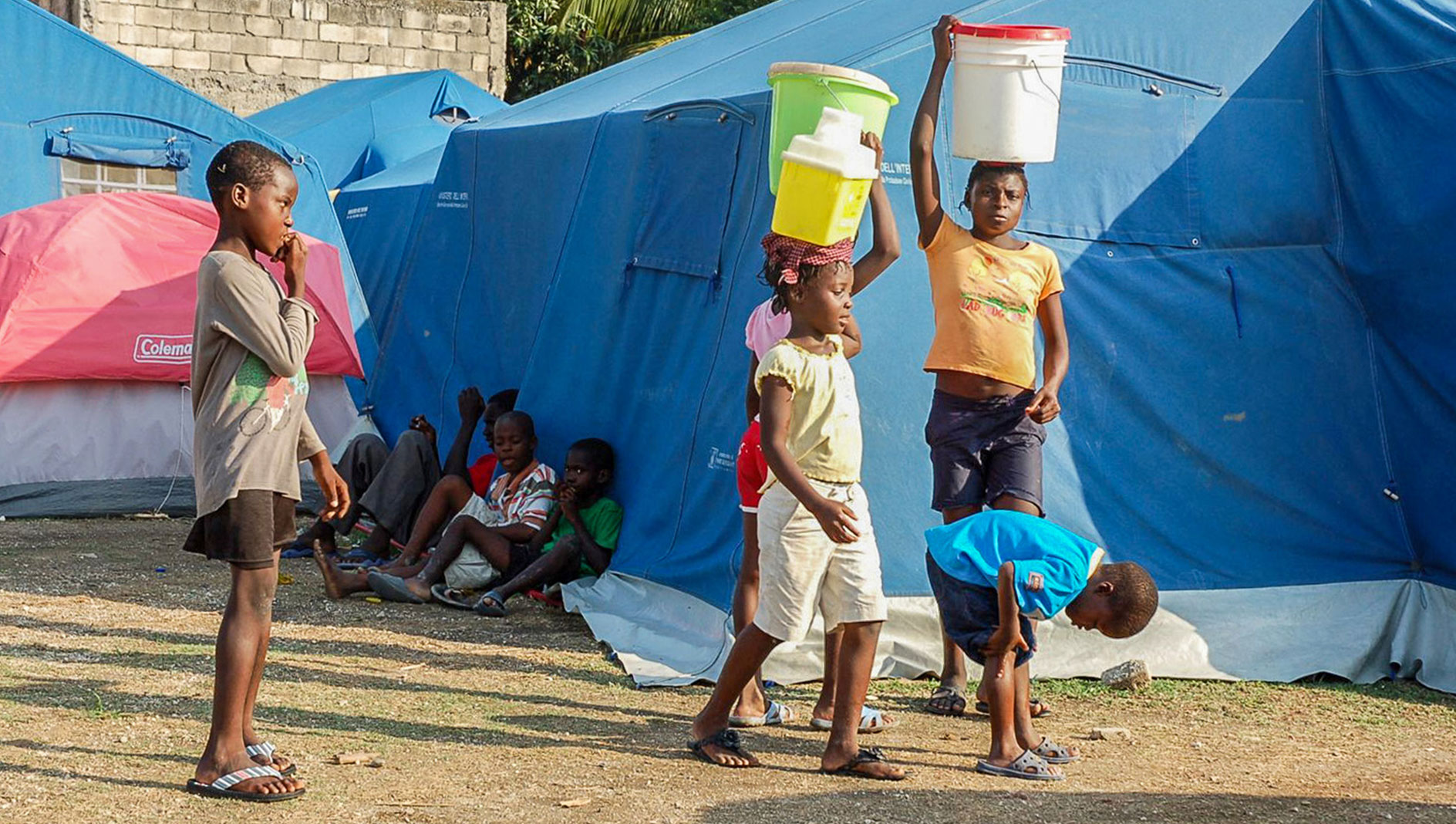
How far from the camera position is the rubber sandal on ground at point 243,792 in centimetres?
410

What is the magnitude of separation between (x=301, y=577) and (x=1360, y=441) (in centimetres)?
456

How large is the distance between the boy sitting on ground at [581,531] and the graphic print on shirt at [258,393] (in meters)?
2.79

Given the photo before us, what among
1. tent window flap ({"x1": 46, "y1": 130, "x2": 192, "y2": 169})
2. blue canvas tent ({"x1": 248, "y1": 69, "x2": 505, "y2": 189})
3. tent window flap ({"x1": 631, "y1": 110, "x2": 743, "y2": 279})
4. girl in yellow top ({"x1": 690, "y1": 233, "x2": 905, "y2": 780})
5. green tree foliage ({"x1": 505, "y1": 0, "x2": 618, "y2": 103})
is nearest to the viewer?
girl in yellow top ({"x1": 690, "y1": 233, "x2": 905, "y2": 780})

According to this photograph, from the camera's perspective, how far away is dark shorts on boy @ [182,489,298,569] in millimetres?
4094

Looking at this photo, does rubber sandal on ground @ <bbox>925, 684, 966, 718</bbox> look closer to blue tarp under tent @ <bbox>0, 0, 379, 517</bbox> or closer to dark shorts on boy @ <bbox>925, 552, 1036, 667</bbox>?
dark shorts on boy @ <bbox>925, 552, 1036, 667</bbox>

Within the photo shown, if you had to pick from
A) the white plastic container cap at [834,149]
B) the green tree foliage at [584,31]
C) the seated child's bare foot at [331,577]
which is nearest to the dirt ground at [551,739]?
the seated child's bare foot at [331,577]

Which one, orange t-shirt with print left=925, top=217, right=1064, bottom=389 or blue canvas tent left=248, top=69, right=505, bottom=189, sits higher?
blue canvas tent left=248, top=69, right=505, bottom=189

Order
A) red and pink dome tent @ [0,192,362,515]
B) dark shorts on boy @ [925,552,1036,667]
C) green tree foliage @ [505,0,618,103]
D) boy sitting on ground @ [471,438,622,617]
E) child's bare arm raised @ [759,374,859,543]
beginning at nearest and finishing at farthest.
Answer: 1. child's bare arm raised @ [759,374,859,543]
2. dark shorts on boy @ [925,552,1036,667]
3. boy sitting on ground @ [471,438,622,617]
4. red and pink dome tent @ [0,192,362,515]
5. green tree foliage @ [505,0,618,103]

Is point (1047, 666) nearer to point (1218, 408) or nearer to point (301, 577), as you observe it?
point (1218, 408)

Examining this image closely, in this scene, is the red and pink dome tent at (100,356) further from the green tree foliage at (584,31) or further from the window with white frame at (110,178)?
the green tree foliage at (584,31)

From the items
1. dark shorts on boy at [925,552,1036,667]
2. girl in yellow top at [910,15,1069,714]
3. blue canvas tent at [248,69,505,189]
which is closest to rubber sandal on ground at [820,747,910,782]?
dark shorts on boy at [925,552,1036,667]

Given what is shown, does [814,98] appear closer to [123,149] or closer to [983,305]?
[983,305]

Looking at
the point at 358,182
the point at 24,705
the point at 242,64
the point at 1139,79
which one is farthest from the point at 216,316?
the point at 242,64

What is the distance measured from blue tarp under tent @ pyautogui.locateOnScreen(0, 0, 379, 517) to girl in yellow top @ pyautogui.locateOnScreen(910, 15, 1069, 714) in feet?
18.1
